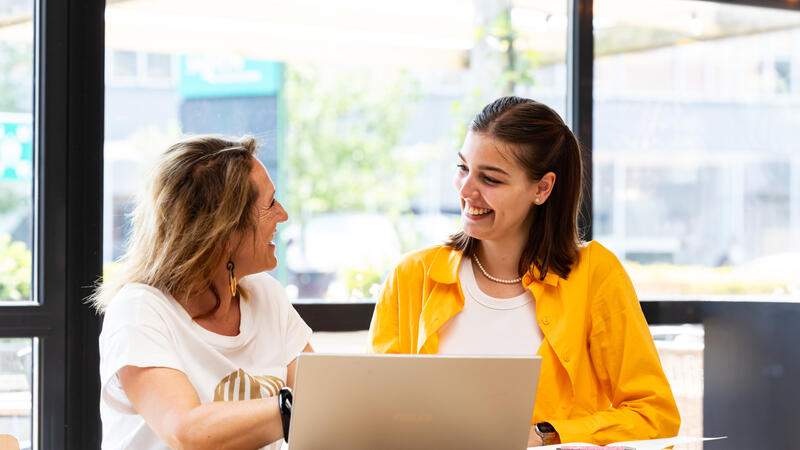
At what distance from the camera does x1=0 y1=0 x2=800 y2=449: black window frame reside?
2668 mm

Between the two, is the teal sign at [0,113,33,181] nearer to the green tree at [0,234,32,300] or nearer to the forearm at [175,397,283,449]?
the green tree at [0,234,32,300]

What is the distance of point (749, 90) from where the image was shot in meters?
3.85

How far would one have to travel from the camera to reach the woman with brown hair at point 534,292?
1.87 m

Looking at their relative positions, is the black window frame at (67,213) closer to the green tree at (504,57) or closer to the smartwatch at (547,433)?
the smartwatch at (547,433)

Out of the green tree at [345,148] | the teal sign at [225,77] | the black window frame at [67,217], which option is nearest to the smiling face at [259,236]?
the black window frame at [67,217]

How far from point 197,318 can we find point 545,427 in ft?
2.49

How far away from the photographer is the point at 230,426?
141 cm

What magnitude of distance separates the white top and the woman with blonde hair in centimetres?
38

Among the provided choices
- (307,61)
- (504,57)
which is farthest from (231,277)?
(307,61)

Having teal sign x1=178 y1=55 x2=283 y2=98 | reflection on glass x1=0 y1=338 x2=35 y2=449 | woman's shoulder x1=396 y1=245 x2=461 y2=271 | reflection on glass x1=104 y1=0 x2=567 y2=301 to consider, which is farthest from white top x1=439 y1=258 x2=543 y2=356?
teal sign x1=178 y1=55 x2=283 y2=98

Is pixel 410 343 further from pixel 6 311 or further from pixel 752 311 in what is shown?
pixel 752 311

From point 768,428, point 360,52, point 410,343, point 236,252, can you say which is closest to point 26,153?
point 236,252

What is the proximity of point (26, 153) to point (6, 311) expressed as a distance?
52cm

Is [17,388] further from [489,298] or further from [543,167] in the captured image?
[543,167]
